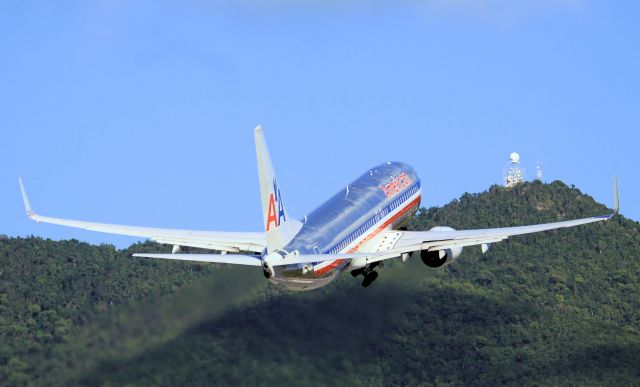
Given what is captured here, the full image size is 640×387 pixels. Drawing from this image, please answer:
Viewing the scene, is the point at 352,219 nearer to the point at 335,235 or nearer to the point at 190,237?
the point at 335,235

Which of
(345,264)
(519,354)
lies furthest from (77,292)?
(519,354)

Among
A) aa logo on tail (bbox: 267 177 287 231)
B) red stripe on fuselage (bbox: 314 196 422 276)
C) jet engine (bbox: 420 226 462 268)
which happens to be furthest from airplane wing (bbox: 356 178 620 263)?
aa logo on tail (bbox: 267 177 287 231)

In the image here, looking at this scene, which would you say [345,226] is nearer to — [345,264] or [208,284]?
[345,264]

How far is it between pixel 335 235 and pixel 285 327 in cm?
789

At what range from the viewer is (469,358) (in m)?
141

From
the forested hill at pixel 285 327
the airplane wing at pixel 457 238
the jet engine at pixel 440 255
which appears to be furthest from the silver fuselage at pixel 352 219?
the forested hill at pixel 285 327

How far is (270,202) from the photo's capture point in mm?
90375

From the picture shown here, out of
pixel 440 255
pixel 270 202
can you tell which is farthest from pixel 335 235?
pixel 440 255

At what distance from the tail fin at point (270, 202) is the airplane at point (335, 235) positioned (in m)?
0.02

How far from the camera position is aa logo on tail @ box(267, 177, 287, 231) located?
296 ft

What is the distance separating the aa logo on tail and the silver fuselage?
136cm

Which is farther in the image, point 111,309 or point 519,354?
point 519,354

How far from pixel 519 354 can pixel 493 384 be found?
9475 millimetres

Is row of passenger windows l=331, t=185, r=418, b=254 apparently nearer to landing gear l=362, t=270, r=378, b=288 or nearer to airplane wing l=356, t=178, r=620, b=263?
airplane wing l=356, t=178, r=620, b=263
